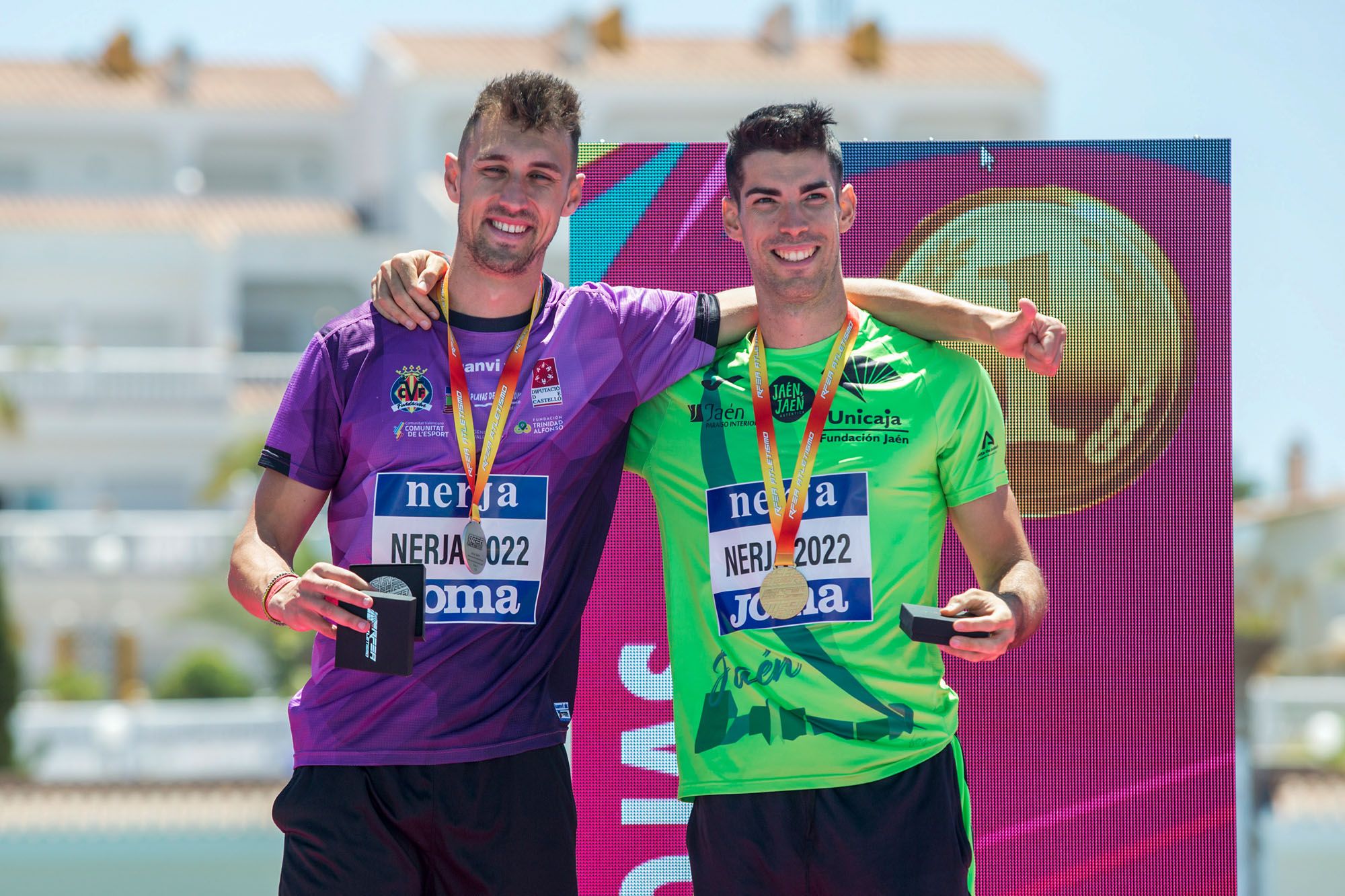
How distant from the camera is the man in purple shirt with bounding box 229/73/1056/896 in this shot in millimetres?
3395

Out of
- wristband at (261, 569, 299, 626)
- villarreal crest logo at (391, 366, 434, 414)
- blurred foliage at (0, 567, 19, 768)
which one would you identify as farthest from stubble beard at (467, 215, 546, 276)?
blurred foliage at (0, 567, 19, 768)

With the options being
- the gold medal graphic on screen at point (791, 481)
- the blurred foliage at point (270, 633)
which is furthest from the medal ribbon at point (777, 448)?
the blurred foliage at point (270, 633)

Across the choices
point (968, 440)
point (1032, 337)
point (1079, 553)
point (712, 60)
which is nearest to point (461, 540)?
point (968, 440)

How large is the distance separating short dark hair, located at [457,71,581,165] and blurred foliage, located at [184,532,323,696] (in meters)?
17.6

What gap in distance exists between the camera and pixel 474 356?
3617mm

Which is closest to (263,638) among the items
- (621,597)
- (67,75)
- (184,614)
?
(184,614)

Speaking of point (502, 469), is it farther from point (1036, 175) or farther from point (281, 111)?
point (281, 111)

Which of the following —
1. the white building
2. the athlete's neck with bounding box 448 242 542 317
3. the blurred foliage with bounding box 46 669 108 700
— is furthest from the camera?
the white building

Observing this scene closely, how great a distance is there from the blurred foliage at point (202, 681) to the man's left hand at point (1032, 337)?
68.5 feet

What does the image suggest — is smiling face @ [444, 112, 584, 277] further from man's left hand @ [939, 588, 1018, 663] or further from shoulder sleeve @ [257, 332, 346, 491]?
man's left hand @ [939, 588, 1018, 663]

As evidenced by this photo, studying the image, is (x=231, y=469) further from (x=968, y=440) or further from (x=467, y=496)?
(x=968, y=440)

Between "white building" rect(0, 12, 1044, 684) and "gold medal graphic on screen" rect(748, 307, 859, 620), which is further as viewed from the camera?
"white building" rect(0, 12, 1044, 684)

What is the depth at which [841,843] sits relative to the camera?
329 cm

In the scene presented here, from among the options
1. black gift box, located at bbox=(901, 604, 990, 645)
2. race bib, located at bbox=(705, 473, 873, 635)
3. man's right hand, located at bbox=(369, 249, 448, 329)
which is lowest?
black gift box, located at bbox=(901, 604, 990, 645)
